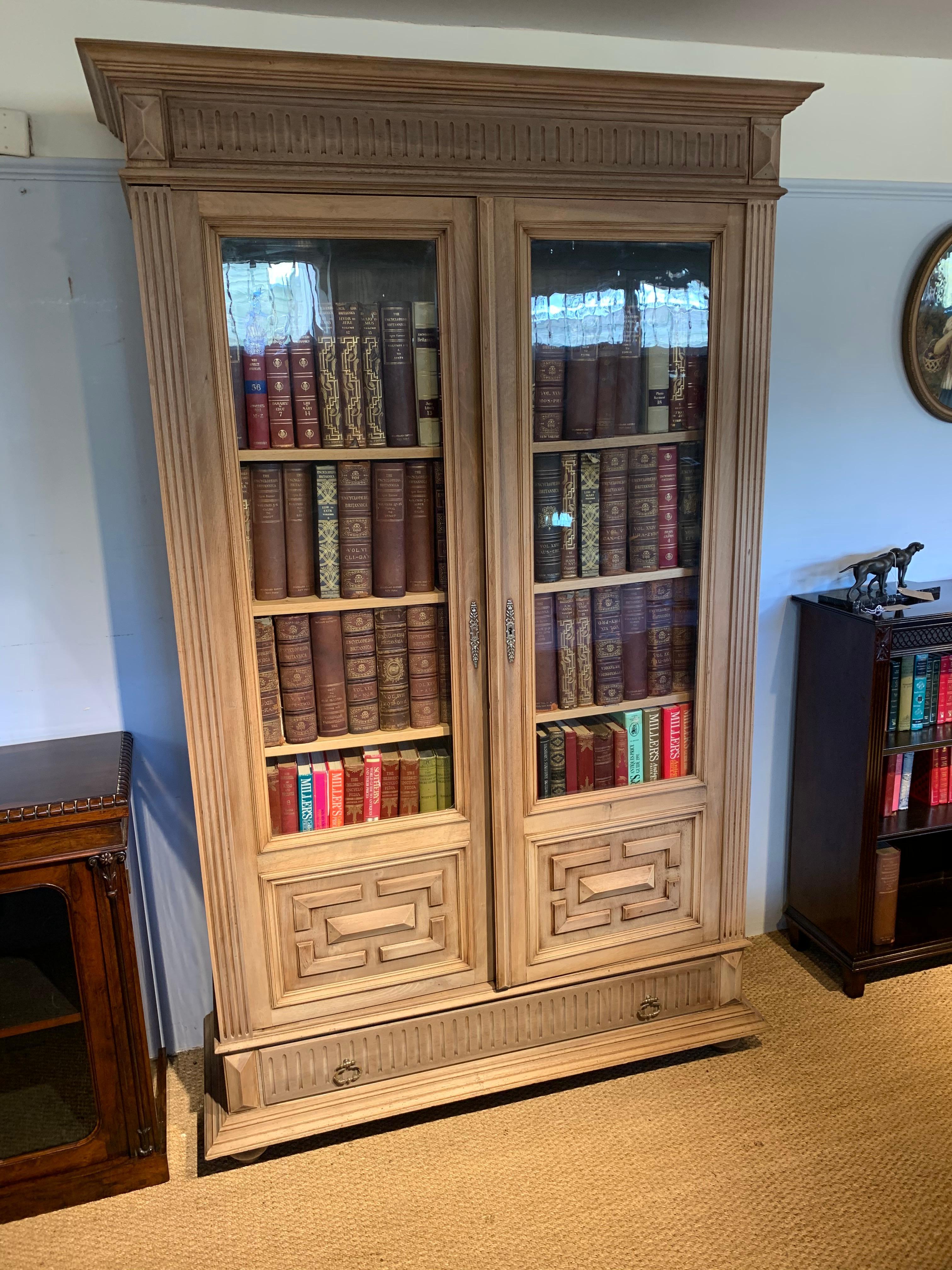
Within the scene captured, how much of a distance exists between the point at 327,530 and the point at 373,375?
330 mm

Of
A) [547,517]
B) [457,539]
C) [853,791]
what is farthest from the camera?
[853,791]

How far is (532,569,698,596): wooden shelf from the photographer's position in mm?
→ 1950

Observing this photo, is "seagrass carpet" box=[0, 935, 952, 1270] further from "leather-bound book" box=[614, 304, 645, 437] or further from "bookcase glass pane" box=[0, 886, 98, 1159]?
"leather-bound book" box=[614, 304, 645, 437]

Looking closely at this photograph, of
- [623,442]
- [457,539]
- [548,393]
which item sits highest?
[548,393]

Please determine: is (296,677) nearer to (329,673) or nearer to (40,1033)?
(329,673)

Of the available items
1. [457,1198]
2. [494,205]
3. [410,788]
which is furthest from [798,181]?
[457,1198]

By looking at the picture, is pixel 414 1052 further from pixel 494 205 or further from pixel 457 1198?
pixel 494 205

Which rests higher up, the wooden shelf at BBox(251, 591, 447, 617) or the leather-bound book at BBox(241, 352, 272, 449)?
the leather-bound book at BBox(241, 352, 272, 449)

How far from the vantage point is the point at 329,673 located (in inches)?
74.6

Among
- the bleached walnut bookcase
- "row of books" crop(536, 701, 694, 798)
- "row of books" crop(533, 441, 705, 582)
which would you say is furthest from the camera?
"row of books" crop(536, 701, 694, 798)

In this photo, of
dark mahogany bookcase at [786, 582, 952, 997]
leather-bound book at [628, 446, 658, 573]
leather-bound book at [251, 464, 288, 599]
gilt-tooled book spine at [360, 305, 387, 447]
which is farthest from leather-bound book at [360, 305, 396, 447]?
dark mahogany bookcase at [786, 582, 952, 997]

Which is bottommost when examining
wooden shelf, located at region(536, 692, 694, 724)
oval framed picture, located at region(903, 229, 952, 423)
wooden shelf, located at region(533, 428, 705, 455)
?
wooden shelf, located at region(536, 692, 694, 724)

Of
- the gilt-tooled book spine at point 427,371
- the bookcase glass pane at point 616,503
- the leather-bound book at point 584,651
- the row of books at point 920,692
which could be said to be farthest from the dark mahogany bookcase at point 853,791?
the gilt-tooled book spine at point 427,371

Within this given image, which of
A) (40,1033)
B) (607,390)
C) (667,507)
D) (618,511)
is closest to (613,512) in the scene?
(618,511)
